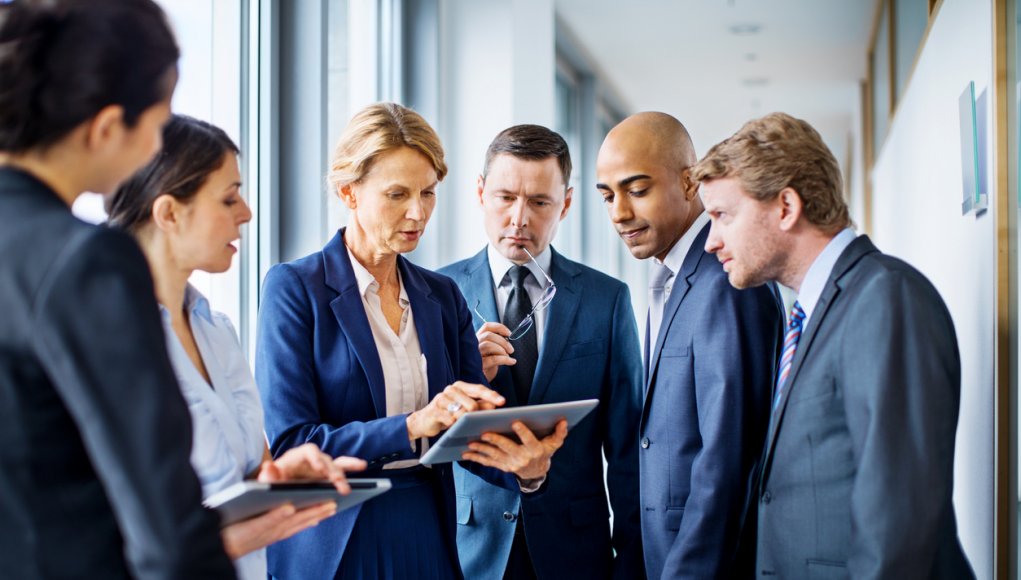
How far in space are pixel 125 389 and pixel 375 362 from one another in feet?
3.37

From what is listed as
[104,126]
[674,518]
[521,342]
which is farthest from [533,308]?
[104,126]

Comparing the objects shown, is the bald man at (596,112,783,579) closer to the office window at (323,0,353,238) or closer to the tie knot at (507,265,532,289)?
the tie knot at (507,265,532,289)

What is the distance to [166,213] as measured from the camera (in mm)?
1459

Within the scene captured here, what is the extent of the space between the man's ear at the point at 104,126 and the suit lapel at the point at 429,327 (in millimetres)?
1090

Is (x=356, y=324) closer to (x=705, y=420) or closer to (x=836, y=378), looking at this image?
(x=705, y=420)

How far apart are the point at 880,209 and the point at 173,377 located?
19.3 feet

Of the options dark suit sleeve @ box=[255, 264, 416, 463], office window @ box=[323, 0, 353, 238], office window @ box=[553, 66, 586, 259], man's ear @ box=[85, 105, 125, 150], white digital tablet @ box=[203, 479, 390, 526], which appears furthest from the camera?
office window @ box=[553, 66, 586, 259]

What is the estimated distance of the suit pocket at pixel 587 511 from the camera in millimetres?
2426

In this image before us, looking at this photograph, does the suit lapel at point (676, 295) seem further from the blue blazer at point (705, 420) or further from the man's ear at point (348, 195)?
the man's ear at point (348, 195)

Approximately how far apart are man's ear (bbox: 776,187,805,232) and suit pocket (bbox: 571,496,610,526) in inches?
38.3

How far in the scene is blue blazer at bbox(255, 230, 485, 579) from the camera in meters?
1.83

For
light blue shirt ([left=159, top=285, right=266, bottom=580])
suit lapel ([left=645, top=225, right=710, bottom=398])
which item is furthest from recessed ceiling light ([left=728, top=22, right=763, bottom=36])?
light blue shirt ([left=159, top=285, right=266, bottom=580])

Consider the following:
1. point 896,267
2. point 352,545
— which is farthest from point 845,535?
point 352,545

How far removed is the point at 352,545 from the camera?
1.87 meters
